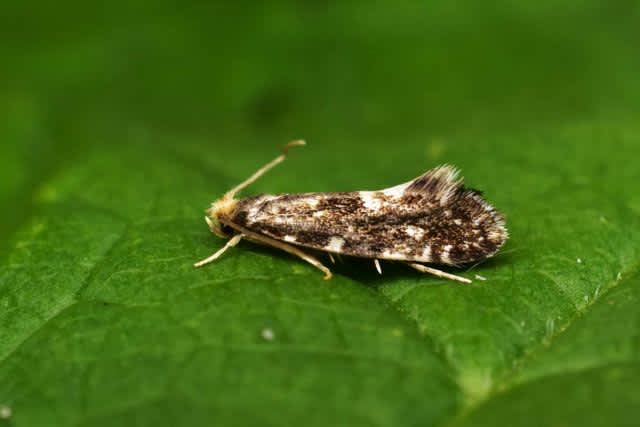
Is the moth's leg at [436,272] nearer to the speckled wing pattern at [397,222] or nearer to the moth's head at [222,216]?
the speckled wing pattern at [397,222]

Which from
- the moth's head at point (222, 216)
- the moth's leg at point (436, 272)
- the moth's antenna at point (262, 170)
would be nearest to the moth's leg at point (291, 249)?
the moth's head at point (222, 216)

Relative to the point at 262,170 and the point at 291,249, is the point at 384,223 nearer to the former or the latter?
the point at 291,249

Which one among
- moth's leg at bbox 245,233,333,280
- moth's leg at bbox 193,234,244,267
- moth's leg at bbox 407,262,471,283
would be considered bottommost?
moth's leg at bbox 407,262,471,283

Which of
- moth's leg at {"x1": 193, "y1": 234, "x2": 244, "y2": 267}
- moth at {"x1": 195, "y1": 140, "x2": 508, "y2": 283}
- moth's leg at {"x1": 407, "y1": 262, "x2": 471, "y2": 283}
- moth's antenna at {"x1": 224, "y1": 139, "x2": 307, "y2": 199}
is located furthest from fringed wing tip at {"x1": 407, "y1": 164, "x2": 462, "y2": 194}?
moth's leg at {"x1": 193, "y1": 234, "x2": 244, "y2": 267}

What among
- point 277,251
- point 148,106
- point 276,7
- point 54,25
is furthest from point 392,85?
point 277,251

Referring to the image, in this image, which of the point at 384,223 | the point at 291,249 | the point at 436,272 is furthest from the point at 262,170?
the point at 436,272

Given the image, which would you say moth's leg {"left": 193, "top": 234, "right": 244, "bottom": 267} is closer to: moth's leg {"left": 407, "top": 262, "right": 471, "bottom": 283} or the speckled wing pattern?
the speckled wing pattern

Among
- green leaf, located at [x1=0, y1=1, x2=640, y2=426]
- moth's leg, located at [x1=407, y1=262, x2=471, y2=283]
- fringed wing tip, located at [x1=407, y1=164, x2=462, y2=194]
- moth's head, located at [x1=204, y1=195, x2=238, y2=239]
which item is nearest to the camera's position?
green leaf, located at [x1=0, y1=1, x2=640, y2=426]
